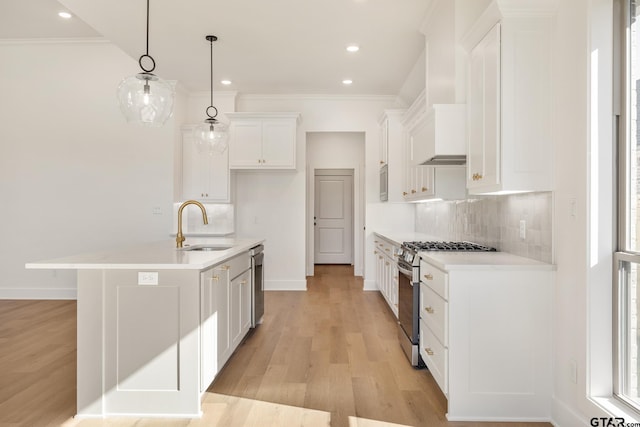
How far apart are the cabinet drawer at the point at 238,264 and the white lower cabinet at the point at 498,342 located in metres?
1.61

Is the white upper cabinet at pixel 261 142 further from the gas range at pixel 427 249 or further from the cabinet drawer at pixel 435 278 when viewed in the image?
the cabinet drawer at pixel 435 278

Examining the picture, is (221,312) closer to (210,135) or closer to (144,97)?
(144,97)

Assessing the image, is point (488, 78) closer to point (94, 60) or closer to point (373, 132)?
point (373, 132)

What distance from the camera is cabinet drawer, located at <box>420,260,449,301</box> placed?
2.43m

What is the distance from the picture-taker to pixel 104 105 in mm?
5645

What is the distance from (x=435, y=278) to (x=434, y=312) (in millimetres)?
221

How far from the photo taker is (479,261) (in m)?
2.53

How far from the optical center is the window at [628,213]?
76.6 inches

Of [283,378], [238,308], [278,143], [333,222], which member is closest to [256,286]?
[238,308]

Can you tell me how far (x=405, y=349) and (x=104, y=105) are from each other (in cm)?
490

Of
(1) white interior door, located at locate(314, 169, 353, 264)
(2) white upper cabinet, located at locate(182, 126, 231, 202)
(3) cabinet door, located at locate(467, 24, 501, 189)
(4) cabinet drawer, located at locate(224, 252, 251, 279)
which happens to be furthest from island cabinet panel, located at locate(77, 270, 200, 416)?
(1) white interior door, located at locate(314, 169, 353, 264)

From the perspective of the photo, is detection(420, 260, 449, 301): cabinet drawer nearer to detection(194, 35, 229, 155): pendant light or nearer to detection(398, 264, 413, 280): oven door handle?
detection(398, 264, 413, 280): oven door handle

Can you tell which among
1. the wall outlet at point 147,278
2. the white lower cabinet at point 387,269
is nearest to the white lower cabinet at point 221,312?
the wall outlet at point 147,278

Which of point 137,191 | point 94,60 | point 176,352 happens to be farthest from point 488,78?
point 94,60
